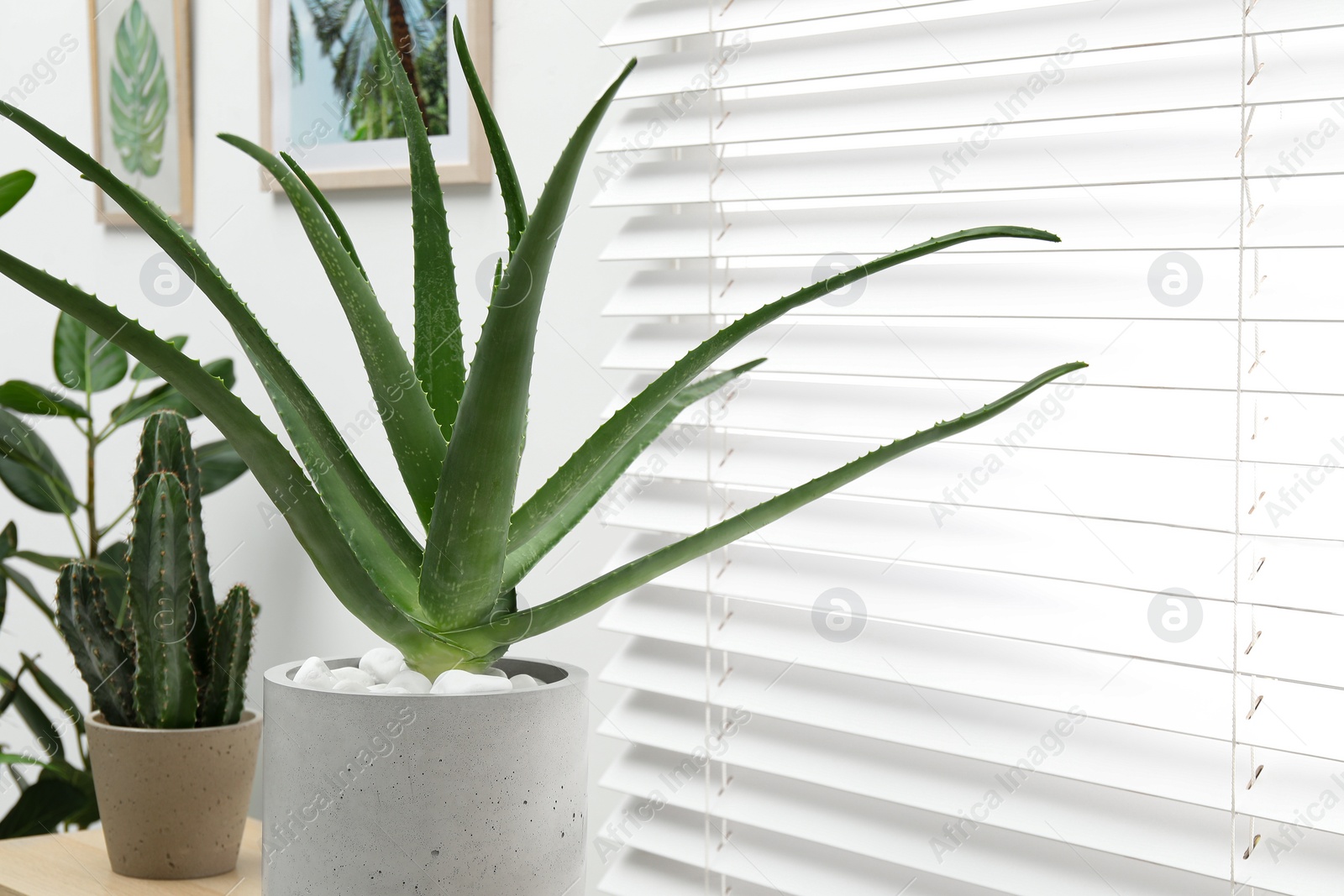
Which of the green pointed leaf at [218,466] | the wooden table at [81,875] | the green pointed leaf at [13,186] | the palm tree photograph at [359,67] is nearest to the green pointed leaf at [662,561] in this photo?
the wooden table at [81,875]

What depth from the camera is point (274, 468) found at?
60cm

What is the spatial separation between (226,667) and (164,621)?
0.09 metres

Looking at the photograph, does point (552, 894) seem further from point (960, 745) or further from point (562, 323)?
point (562, 323)

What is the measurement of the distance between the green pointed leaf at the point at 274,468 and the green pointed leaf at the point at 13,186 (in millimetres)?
908

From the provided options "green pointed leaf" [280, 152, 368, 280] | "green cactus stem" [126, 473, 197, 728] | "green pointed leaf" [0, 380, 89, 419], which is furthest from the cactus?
"green pointed leaf" [280, 152, 368, 280]

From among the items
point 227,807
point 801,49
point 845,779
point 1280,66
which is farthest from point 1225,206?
point 227,807

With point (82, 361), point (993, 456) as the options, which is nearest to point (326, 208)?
point (993, 456)

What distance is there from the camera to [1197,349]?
87 centimetres

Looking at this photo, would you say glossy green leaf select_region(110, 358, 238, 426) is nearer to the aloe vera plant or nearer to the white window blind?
the white window blind

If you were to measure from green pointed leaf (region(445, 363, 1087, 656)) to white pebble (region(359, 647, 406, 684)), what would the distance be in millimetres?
63

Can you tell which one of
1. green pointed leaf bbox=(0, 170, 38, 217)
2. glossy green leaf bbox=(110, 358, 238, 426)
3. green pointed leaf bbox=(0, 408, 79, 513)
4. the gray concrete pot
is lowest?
the gray concrete pot

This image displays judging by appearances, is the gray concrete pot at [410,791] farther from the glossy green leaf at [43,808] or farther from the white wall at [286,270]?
the glossy green leaf at [43,808]

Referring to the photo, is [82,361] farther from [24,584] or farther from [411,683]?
[411,683]

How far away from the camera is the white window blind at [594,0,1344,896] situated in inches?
32.3
